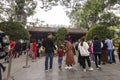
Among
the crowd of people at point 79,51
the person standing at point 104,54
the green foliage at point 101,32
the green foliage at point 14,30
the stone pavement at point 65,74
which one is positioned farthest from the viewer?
the green foliage at point 14,30

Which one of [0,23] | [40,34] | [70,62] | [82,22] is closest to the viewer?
[70,62]

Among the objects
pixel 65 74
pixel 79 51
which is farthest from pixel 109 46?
pixel 65 74

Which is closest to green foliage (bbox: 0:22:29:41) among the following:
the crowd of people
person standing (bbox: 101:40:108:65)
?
the crowd of people

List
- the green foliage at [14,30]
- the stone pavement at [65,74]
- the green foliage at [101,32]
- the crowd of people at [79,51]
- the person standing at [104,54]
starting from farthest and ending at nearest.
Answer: the green foliage at [14,30]
the green foliage at [101,32]
the person standing at [104,54]
the crowd of people at [79,51]
the stone pavement at [65,74]

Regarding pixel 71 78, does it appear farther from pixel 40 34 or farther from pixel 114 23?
pixel 114 23

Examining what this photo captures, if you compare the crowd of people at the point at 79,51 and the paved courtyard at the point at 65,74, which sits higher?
the crowd of people at the point at 79,51

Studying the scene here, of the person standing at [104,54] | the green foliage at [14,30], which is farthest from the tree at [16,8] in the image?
A: the person standing at [104,54]

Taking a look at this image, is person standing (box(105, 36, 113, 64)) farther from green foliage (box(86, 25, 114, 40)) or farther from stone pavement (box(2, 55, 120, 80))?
green foliage (box(86, 25, 114, 40))

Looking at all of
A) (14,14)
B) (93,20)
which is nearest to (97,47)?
(14,14)

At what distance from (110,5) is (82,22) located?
36.6m

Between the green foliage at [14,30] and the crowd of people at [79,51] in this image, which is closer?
the crowd of people at [79,51]

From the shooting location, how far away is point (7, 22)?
1106 inches

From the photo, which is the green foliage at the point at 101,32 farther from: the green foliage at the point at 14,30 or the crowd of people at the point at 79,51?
the green foliage at the point at 14,30

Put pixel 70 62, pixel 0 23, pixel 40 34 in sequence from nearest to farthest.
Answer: pixel 70 62, pixel 0 23, pixel 40 34
